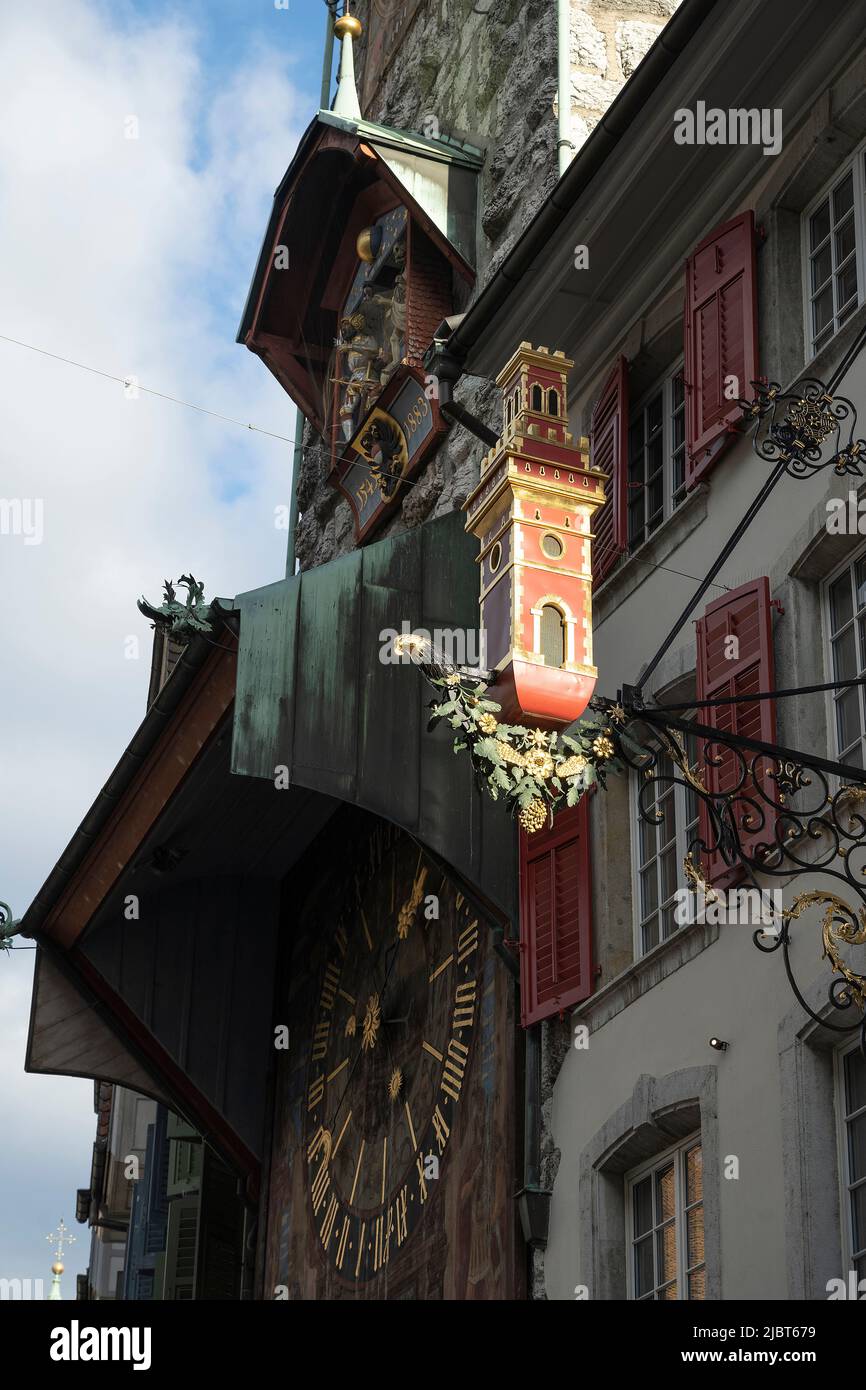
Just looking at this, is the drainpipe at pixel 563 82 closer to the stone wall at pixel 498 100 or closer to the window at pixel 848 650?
the stone wall at pixel 498 100

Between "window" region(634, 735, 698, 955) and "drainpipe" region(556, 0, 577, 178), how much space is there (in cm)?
473

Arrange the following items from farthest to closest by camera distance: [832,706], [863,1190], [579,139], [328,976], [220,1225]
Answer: [220,1225]
[328,976]
[579,139]
[832,706]
[863,1190]

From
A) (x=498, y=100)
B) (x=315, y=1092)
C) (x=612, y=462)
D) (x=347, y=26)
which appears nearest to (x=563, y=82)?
(x=498, y=100)

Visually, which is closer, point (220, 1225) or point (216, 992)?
point (216, 992)

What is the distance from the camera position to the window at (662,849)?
10.7m

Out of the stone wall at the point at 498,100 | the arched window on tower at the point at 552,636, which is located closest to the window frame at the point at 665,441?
the stone wall at the point at 498,100

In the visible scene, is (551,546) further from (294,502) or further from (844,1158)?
(294,502)

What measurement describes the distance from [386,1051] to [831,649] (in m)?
5.33

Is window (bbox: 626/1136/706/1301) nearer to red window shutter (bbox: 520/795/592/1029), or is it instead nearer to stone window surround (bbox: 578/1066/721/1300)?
stone window surround (bbox: 578/1066/721/1300)

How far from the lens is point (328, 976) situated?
15.6m
